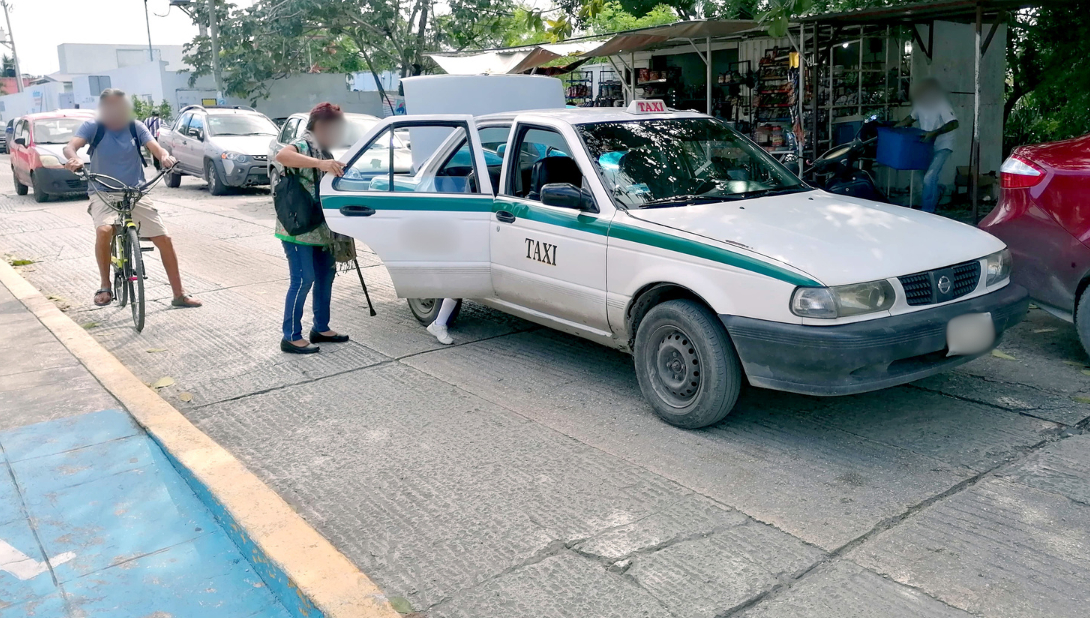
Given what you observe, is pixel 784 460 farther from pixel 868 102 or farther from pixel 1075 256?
pixel 868 102

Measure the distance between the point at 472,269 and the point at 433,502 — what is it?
233 centimetres

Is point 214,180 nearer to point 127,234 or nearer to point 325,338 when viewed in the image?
point 127,234

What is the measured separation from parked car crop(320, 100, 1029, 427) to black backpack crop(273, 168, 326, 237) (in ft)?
0.37

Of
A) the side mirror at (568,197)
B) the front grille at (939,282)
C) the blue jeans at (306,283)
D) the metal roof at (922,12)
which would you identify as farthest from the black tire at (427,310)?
the metal roof at (922,12)

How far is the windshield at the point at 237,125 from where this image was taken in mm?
18391

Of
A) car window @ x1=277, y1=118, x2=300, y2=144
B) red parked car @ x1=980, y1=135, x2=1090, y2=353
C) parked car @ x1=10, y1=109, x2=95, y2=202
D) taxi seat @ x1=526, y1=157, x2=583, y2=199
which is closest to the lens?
red parked car @ x1=980, y1=135, x2=1090, y2=353

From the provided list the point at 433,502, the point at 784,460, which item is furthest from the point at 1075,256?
the point at 433,502

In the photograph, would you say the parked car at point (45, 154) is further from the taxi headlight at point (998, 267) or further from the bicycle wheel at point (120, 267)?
the taxi headlight at point (998, 267)

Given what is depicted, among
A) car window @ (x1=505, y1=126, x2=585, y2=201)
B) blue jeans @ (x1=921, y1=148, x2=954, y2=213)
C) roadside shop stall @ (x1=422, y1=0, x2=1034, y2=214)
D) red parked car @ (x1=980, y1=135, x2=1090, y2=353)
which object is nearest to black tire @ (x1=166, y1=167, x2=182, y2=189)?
roadside shop stall @ (x1=422, y1=0, x2=1034, y2=214)

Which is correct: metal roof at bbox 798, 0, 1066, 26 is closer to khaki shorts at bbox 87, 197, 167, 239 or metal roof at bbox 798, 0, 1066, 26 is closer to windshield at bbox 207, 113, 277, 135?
khaki shorts at bbox 87, 197, 167, 239

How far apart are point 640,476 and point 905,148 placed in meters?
8.10

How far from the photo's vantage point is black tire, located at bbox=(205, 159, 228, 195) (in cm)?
1762

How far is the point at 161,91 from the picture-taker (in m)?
39.5

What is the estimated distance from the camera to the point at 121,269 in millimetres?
7508
